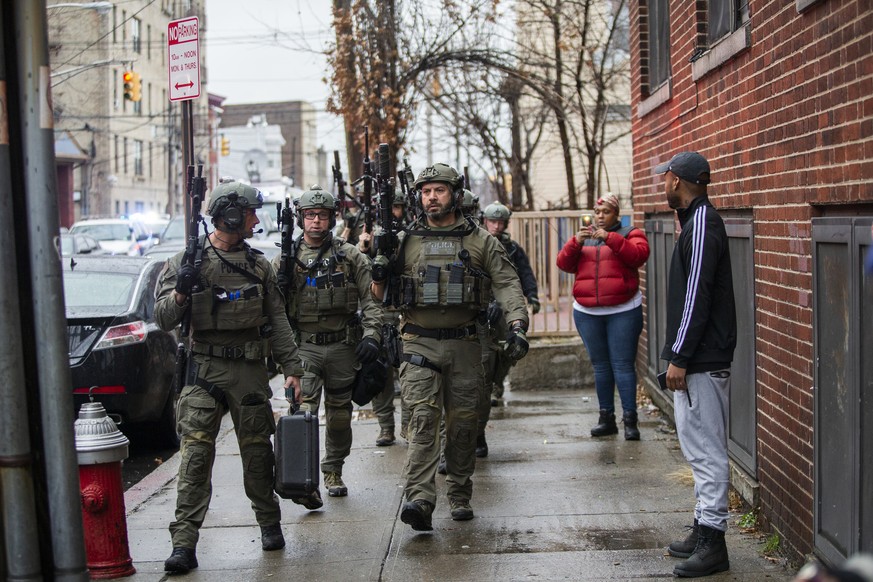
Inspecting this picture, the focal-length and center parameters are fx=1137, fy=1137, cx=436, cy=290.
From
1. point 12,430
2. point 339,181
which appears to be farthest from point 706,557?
point 339,181

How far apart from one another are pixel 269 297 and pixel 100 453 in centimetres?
129

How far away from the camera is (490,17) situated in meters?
17.7

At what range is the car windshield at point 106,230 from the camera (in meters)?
30.5

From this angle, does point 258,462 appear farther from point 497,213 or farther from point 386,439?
point 497,213

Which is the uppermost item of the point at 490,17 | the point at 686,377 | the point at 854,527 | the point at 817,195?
the point at 490,17

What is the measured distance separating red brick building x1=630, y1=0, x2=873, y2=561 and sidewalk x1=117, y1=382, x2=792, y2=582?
0.56 m

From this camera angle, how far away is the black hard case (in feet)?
20.3

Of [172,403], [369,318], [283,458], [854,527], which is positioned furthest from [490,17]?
[854,527]

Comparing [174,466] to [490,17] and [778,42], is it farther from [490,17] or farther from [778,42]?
[490,17]

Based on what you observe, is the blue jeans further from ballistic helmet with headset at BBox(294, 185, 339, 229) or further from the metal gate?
the metal gate

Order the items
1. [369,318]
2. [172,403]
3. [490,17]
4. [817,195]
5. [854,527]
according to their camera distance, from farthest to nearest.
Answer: [490,17], [172,403], [369,318], [817,195], [854,527]

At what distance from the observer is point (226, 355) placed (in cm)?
622

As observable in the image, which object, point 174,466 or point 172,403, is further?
point 172,403

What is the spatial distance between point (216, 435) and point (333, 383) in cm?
142
